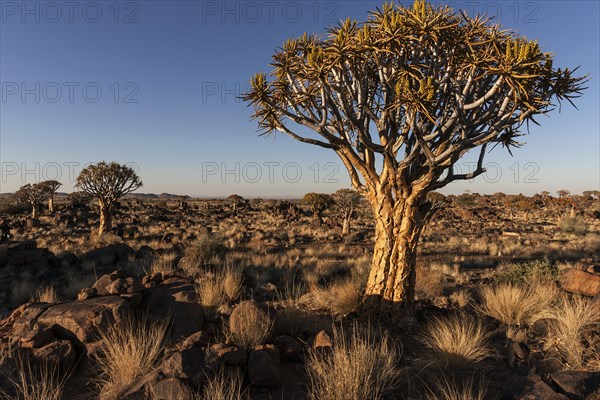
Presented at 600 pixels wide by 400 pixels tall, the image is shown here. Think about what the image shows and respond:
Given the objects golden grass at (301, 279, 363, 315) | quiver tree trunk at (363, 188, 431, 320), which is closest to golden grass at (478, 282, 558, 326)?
quiver tree trunk at (363, 188, 431, 320)

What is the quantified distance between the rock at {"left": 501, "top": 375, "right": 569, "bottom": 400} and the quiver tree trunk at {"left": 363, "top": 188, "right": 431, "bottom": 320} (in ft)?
8.18

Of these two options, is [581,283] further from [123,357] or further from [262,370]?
[123,357]

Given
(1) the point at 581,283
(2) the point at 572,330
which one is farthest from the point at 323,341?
(1) the point at 581,283

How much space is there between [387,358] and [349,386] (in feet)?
3.51

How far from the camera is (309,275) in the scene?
Result: 10.2 meters

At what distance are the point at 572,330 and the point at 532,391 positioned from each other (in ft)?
8.31

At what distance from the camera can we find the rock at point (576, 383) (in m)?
3.35

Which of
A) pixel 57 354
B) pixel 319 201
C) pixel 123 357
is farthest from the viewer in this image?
pixel 319 201

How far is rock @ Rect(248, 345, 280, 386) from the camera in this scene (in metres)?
3.74

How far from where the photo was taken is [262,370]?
3.75m

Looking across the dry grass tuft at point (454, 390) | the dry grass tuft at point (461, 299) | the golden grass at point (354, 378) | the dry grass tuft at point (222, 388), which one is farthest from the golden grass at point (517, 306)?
the dry grass tuft at point (222, 388)

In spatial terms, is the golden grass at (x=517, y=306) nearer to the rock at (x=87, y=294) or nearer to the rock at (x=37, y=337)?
the rock at (x=87, y=294)

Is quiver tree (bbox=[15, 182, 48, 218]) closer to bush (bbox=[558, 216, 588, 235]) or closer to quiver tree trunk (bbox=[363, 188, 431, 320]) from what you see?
quiver tree trunk (bbox=[363, 188, 431, 320])

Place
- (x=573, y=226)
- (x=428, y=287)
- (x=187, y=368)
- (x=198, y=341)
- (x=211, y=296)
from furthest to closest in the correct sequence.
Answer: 1. (x=573, y=226)
2. (x=428, y=287)
3. (x=211, y=296)
4. (x=198, y=341)
5. (x=187, y=368)
